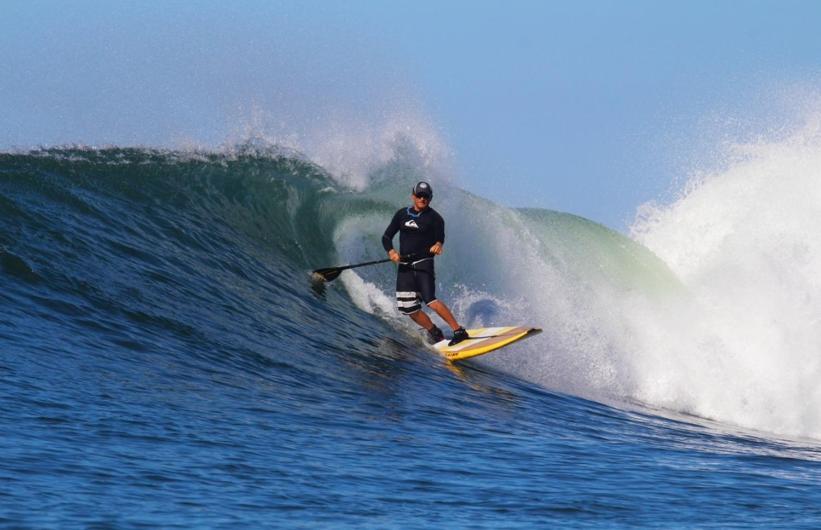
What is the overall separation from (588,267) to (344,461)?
35.6 feet

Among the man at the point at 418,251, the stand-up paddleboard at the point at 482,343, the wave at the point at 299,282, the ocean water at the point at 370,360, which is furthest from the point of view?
the stand-up paddleboard at the point at 482,343

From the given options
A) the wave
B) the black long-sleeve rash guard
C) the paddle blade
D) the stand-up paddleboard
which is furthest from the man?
the paddle blade

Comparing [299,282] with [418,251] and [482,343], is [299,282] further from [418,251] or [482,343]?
[482,343]

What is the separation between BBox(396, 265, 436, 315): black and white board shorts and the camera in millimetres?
11406

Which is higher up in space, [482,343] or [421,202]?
[421,202]

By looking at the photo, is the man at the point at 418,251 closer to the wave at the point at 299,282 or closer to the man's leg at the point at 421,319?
the man's leg at the point at 421,319

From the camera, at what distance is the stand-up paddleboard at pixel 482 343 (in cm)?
1172

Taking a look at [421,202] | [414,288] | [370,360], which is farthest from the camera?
[414,288]

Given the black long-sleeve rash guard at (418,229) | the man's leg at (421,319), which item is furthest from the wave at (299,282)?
the black long-sleeve rash guard at (418,229)

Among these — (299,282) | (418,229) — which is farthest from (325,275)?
(418,229)

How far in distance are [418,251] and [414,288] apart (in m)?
0.42

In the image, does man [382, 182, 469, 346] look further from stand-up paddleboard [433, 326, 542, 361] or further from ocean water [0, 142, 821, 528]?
ocean water [0, 142, 821, 528]

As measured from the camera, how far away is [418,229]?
11266 mm

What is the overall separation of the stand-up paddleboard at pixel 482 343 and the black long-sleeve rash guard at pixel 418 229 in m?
1.12
